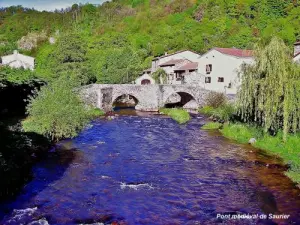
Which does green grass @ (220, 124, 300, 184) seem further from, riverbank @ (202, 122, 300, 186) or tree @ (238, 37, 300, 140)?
tree @ (238, 37, 300, 140)

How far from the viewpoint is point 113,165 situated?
24.2m

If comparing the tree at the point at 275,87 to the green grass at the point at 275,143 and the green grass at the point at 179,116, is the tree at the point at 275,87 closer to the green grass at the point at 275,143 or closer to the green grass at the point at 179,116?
the green grass at the point at 275,143

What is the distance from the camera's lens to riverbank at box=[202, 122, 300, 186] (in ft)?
74.2

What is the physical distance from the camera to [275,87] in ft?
85.0

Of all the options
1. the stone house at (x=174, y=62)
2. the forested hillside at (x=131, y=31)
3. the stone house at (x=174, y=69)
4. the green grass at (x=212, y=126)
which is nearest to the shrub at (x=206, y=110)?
the green grass at (x=212, y=126)

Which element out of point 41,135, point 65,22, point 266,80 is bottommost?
point 41,135

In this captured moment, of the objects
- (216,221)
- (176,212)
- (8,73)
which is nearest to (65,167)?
(176,212)

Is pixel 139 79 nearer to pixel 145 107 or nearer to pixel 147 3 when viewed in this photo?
pixel 145 107

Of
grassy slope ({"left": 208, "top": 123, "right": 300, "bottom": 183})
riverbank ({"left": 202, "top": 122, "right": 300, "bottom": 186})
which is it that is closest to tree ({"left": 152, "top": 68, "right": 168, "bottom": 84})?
riverbank ({"left": 202, "top": 122, "right": 300, "bottom": 186})

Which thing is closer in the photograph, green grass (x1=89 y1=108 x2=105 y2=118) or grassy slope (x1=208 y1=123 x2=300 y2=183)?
grassy slope (x1=208 y1=123 x2=300 y2=183)

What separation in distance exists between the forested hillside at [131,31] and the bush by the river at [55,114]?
20.1 m

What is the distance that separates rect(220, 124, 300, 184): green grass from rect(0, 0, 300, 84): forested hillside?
87.7 ft

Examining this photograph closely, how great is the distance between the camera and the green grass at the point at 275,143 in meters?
22.6

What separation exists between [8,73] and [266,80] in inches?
1148
